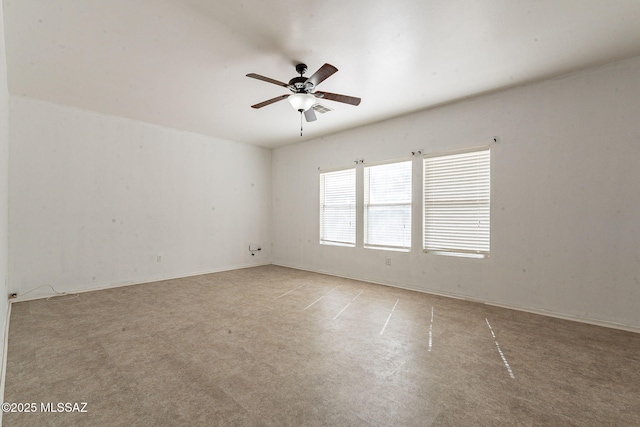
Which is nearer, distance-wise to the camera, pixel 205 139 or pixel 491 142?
pixel 491 142

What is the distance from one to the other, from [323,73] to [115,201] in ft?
13.6

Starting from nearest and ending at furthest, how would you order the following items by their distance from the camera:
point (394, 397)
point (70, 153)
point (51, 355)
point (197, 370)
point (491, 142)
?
point (394, 397) < point (197, 370) < point (51, 355) < point (491, 142) < point (70, 153)

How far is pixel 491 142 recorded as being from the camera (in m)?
3.76

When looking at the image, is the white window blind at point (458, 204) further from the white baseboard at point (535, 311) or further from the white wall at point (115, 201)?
the white wall at point (115, 201)

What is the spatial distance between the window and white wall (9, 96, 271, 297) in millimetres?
2939

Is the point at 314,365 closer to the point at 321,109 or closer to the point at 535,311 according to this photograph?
the point at 535,311

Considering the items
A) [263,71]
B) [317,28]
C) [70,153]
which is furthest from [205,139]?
[317,28]

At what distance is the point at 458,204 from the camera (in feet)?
13.3

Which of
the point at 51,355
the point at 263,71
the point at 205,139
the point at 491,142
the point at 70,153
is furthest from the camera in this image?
the point at 205,139

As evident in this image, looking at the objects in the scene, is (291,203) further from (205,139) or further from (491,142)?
(491,142)

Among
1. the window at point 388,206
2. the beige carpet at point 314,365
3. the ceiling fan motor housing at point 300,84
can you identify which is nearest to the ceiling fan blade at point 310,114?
the ceiling fan motor housing at point 300,84

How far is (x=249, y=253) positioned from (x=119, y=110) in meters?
3.65

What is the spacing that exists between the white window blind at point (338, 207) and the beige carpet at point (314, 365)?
6.52 feet

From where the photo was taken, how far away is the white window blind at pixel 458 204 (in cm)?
385
